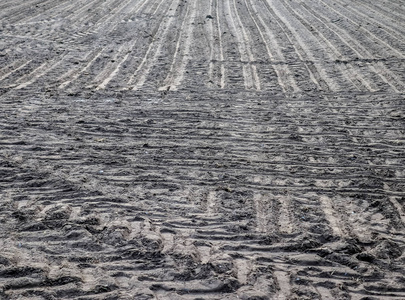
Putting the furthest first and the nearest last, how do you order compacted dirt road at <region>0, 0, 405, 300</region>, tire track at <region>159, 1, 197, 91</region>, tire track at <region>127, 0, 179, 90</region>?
tire track at <region>127, 0, 179, 90</region> < tire track at <region>159, 1, 197, 91</region> < compacted dirt road at <region>0, 0, 405, 300</region>

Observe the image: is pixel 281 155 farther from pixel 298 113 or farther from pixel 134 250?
pixel 134 250

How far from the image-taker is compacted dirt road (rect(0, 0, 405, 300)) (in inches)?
165

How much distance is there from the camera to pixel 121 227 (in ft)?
15.6

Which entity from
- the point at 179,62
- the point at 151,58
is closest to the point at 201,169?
the point at 179,62

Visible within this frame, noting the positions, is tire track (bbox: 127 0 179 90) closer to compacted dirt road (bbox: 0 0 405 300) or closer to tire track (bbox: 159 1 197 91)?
compacted dirt road (bbox: 0 0 405 300)

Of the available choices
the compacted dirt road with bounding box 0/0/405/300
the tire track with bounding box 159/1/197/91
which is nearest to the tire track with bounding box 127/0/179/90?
the compacted dirt road with bounding box 0/0/405/300

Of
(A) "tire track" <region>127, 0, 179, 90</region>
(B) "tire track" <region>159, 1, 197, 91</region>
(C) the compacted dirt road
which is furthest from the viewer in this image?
(A) "tire track" <region>127, 0, 179, 90</region>

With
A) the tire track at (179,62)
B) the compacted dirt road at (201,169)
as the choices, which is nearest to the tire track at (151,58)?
the compacted dirt road at (201,169)

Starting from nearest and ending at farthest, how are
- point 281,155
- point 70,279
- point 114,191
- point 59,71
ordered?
point 70,279
point 114,191
point 281,155
point 59,71

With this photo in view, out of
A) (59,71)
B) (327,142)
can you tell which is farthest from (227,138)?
(59,71)

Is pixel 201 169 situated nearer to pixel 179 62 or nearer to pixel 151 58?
pixel 179 62

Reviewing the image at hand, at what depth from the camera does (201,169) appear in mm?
6129

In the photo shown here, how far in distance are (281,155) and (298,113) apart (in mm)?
1809

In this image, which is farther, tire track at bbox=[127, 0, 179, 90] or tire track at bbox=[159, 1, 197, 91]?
tire track at bbox=[127, 0, 179, 90]
